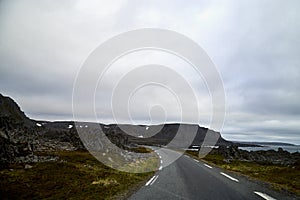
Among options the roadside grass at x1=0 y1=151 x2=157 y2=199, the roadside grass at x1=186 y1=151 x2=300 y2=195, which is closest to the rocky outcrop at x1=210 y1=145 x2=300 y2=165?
the roadside grass at x1=186 y1=151 x2=300 y2=195

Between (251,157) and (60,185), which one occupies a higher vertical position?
(251,157)

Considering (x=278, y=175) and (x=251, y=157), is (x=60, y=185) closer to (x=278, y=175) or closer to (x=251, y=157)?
(x=278, y=175)

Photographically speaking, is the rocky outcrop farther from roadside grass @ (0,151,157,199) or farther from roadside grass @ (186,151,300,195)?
roadside grass @ (0,151,157,199)

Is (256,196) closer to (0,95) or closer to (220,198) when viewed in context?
(220,198)

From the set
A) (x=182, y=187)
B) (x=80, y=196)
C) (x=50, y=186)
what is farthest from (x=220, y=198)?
(x=50, y=186)

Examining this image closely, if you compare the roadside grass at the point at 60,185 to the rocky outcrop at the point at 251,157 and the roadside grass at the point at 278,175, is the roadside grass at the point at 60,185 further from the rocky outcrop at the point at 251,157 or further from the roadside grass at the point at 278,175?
the rocky outcrop at the point at 251,157

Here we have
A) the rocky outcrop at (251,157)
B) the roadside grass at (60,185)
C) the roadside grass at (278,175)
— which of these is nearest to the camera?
the roadside grass at (60,185)

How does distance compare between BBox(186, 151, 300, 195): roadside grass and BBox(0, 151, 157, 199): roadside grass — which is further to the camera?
BBox(186, 151, 300, 195): roadside grass

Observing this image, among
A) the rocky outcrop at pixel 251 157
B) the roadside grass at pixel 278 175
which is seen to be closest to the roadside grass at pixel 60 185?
the roadside grass at pixel 278 175

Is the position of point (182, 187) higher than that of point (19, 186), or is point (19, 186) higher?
point (182, 187)

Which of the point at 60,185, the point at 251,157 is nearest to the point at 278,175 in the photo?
the point at 60,185

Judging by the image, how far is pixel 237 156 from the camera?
219ft

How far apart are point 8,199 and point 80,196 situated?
3.76m

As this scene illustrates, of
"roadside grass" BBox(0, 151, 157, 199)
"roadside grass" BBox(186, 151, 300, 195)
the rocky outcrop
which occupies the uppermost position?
the rocky outcrop
